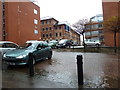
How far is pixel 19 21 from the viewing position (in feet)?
85.2

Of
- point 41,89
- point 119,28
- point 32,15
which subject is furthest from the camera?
point 32,15

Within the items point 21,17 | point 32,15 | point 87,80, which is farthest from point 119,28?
point 32,15

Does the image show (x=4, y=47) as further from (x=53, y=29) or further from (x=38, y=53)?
(x=53, y=29)

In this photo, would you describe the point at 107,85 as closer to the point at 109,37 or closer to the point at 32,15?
the point at 109,37

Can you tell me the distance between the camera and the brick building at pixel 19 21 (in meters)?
23.4

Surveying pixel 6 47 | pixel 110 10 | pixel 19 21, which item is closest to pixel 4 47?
pixel 6 47

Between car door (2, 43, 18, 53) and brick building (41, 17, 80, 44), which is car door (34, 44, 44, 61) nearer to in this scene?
car door (2, 43, 18, 53)

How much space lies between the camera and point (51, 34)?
4788cm

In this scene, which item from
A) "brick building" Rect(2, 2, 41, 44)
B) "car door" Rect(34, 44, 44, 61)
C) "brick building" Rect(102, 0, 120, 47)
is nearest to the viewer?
"car door" Rect(34, 44, 44, 61)

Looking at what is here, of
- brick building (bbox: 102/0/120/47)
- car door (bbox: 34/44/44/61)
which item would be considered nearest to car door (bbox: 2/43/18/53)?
car door (bbox: 34/44/44/61)

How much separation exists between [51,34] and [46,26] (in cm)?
421

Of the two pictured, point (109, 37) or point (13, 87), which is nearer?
point (13, 87)

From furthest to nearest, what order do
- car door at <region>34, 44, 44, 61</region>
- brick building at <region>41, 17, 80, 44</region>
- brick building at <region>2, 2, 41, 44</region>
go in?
brick building at <region>41, 17, 80, 44</region>
brick building at <region>2, 2, 41, 44</region>
car door at <region>34, 44, 44, 61</region>

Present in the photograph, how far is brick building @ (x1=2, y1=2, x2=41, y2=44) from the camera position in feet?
76.7
